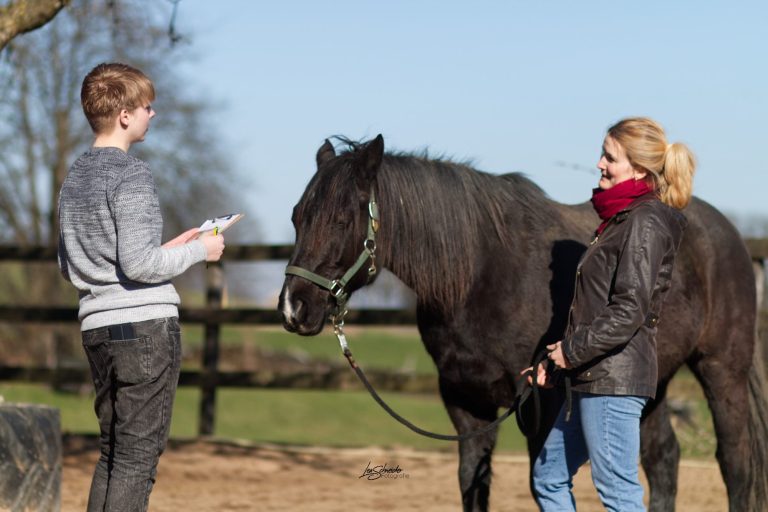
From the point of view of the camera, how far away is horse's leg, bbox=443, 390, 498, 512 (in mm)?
3713

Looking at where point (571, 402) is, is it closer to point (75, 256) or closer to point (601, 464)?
point (601, 464)

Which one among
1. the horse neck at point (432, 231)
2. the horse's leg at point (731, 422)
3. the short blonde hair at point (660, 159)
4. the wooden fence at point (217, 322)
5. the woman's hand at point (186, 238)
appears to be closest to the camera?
the short blonde hair at point (660, 159)

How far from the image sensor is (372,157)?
3.49 m

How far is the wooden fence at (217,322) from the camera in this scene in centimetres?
717

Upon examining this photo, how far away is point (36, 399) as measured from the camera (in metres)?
12.0

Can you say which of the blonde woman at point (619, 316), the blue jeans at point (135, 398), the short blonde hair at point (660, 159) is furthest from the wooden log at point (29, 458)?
the short blonde hair at point (660, 159)

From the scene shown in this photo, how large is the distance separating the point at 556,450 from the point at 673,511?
2002 millimetres

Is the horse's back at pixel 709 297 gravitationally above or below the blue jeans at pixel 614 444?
above

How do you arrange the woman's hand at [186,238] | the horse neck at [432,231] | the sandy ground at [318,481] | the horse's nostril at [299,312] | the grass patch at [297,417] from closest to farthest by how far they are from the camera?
the woman's hand at [186,238] → the horse's nostril at [299,312] → the horse neck at [432,231] → the sandy ground at [318,481] → the grass patch at [297,417]

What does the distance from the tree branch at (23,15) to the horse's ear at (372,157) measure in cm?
243

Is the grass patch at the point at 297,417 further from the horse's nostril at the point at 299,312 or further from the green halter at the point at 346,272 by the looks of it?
the horse's nostril at the point at 299,312

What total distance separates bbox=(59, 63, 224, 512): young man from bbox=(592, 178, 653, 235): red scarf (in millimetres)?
1250

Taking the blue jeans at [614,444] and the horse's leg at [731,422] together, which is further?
the horse's leg at [731,422]

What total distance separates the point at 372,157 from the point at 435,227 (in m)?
0.41
